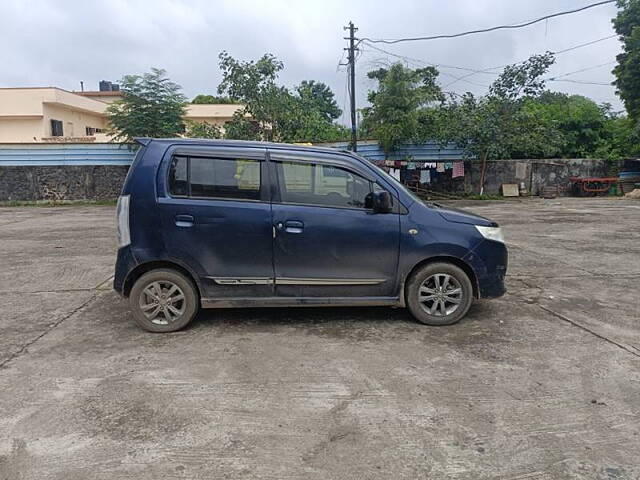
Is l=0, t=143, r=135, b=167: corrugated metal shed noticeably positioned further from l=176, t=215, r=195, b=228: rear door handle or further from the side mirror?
the side mirror

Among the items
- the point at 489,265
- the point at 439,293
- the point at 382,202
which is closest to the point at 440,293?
the point at 439,293

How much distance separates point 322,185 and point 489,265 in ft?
6.26

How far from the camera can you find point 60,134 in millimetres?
31078

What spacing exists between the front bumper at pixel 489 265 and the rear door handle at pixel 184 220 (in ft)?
9.08

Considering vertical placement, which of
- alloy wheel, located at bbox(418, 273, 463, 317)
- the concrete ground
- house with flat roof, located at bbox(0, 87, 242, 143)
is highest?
house with flat roof, located at bbox(0, 87, 242, 143)

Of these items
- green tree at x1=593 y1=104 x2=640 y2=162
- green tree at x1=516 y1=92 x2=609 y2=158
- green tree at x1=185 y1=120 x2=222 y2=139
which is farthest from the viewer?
green tree at x1=516 y1=92 x2=609 y2=158

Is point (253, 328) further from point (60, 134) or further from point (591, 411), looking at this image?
point (60, 134)

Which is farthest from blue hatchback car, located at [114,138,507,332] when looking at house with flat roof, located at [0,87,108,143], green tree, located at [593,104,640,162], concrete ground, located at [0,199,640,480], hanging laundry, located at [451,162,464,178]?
house with flat roof, located at [0,87,108,143]

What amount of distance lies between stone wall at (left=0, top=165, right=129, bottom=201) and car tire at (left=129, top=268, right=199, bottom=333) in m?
18.6

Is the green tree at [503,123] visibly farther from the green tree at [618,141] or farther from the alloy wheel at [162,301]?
the alloy wheel at [162,301]

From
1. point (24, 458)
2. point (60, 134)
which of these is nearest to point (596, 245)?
point (24, 458)

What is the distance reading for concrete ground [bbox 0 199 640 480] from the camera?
2795 millimetres

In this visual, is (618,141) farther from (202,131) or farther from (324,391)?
(324,391)

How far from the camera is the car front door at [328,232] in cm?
Result: 478
